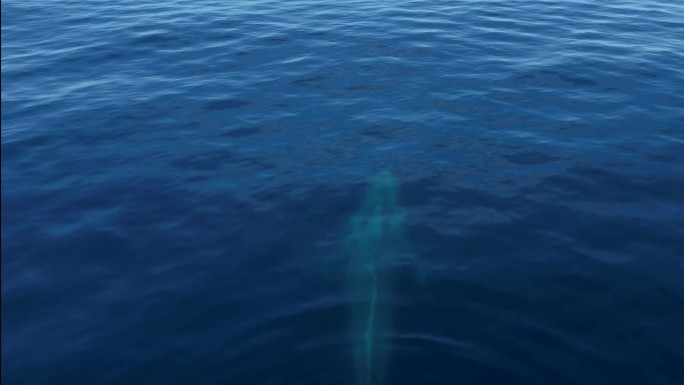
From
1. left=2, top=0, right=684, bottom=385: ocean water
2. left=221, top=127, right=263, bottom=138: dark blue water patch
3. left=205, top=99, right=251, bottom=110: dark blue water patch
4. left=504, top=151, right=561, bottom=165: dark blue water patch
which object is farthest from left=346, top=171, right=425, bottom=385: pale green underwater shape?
left=205, top=99, right=251, bottom=110: dark blue water patch

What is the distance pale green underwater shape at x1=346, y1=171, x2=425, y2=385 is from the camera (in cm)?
2569

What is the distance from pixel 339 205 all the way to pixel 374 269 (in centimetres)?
480

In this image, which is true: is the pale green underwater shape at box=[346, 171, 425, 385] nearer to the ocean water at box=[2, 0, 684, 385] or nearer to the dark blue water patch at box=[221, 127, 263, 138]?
the ocean water at box=[2, 0, 684, 385]

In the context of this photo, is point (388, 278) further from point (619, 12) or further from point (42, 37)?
point (619, 12)

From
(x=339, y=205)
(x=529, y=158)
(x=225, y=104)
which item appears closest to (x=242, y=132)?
(x=225, y=104)

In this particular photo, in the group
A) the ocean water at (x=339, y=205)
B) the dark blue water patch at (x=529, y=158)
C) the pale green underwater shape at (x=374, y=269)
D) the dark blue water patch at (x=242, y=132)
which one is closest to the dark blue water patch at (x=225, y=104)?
the ocean water at (x=339, y=205)

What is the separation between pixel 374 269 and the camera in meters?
30.3

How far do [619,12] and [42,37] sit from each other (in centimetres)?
4687

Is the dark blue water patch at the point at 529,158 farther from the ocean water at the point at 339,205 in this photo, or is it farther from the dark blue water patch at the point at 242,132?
the dark blue water patch at the point at 242,132

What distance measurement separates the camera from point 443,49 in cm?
5050

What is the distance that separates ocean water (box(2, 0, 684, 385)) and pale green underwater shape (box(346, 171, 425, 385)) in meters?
0.11

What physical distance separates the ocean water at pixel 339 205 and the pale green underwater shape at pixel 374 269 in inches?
4.3

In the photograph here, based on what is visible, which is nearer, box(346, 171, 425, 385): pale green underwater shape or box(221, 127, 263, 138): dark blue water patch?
box(346, 171, 425, 385): pale green underwater shape

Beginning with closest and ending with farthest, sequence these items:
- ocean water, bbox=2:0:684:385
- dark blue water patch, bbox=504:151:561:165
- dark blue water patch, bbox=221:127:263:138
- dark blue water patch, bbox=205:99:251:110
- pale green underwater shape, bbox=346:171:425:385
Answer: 1. pale green underwater shape, bbox=346:171:425:385
2. ocean water, bbox=2:0:684:385
3. dark blue water patch, bbox=504:151:561:165
4. dark blue water patch, bbox=221:127:263:138
5. dark blue water patch, bbox=205:99:251:110
